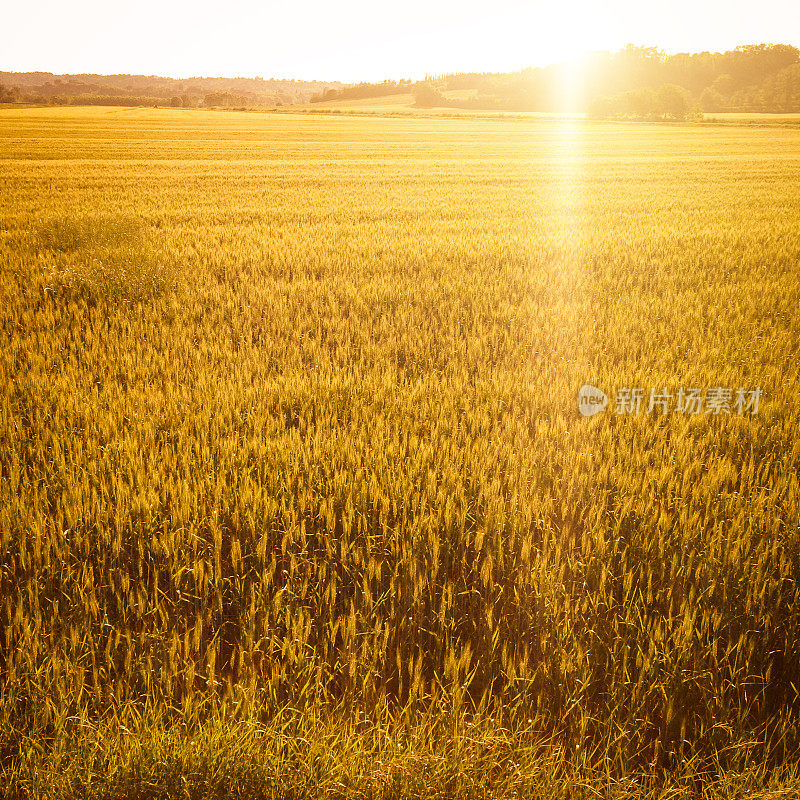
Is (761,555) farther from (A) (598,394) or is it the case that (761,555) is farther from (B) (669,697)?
(A) (598,394)

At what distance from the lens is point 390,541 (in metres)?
2.52

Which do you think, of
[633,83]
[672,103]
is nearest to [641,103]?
[672,103]

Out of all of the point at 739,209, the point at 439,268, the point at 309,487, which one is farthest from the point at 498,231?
the point at 309,487

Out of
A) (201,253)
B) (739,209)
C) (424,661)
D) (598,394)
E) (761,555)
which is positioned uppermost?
(739,209)

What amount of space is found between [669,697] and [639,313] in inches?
189

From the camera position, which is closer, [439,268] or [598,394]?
[598,394]

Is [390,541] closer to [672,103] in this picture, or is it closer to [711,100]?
[672,103]

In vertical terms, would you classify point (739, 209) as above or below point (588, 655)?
above

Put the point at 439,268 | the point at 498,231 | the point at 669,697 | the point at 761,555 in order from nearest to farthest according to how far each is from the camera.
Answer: the point at 669,697, the point at 761,555, the point at 439,268, the point at 498,231

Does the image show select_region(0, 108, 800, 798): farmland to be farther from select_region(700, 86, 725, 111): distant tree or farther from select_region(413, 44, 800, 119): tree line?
select_region(700, 86, 725, 111): distant tree

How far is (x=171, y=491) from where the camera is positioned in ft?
9.19

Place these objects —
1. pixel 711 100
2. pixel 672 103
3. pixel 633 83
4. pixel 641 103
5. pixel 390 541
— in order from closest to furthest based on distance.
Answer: pixel 390 541 < pixel 672 103 < pixel 641 103 < pixel 711 100 < pixel 633 83

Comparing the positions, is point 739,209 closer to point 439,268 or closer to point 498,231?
point 498,231

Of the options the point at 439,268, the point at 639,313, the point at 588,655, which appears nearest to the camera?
the point at 588,655
